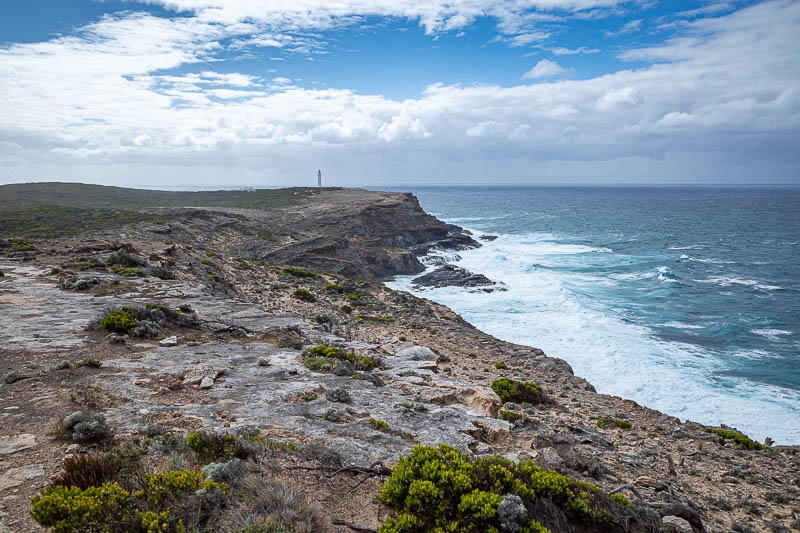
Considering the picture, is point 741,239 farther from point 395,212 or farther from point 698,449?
point 698,449

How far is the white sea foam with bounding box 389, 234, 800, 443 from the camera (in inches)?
830

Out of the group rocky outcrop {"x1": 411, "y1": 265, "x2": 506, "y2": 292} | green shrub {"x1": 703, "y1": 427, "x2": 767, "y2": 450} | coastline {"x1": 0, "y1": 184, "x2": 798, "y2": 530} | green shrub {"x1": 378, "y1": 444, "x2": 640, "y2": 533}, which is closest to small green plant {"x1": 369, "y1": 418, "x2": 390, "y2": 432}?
coastline {"x1": 0, "y1": 184, "x2": 798, "y2": 530}

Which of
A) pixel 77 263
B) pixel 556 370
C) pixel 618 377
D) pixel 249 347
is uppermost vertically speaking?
pixel 77 263

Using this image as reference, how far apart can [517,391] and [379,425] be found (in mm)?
6327

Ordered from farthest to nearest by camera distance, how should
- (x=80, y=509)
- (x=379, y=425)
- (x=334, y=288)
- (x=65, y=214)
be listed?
(x=65, y=214), (x=334, y=288), (x=379, y=425), (x=80, y=509)

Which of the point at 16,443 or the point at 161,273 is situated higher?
the point at 161,273

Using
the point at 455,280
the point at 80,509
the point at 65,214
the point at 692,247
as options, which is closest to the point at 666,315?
the point at 455,280

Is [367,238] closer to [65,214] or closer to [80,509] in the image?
[65,214]

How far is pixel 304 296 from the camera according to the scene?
1010 inches

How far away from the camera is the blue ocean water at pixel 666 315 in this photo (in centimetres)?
2278

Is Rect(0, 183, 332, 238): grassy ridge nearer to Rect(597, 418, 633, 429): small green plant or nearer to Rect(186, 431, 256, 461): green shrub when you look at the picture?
Rect(186, 431, 256, 461): green shrub

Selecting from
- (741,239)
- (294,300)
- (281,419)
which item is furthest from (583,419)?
(741,239)

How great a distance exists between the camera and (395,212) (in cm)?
6812

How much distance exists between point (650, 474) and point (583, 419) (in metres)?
3.34
